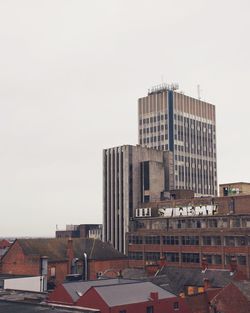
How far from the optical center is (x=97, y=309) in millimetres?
58125

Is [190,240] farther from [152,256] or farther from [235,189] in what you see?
[235,189]

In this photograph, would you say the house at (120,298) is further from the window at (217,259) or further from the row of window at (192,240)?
the window at (217,259)

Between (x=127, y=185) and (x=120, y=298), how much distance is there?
9504cm

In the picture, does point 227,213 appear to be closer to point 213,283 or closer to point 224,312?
point 213,283

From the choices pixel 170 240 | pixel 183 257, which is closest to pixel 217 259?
pixel 183 257

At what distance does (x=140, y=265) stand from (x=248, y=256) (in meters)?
30.9

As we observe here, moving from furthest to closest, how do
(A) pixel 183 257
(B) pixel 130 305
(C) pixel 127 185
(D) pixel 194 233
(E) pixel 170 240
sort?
1. (C) pixel 127 185
2. (E) pixel 170 240
3. (A) pixel 183 257
4. (D) pixel 194 233
5. (B) pixel 130 305

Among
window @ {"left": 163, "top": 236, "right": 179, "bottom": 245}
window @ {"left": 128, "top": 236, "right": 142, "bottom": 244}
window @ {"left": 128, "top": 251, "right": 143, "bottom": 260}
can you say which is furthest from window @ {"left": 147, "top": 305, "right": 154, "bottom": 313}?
window @ {"left": 128, "top": 236, "right": 142, "bottom": 244}

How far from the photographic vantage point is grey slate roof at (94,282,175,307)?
59.2 m

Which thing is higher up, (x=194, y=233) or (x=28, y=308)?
(x=194, y=233)

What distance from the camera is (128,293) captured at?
204ft

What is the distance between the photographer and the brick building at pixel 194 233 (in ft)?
336

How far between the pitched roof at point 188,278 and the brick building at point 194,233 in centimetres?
1281

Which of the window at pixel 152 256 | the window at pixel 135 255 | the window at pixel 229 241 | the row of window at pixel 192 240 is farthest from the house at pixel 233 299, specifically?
the window at pixel 135 255
